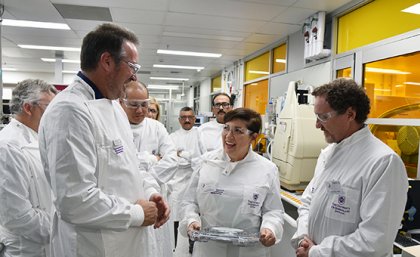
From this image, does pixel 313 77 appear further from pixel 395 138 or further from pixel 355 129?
pixel 355 129

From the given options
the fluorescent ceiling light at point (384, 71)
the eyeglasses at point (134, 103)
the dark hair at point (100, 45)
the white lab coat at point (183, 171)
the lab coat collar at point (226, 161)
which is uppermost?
the fluorescent ceiling light at point (384, 71)

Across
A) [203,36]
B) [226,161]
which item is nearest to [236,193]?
[226,161]

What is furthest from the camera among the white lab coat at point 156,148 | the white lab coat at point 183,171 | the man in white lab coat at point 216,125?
the white lab coat at point 183,171

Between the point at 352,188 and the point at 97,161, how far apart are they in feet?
3.40

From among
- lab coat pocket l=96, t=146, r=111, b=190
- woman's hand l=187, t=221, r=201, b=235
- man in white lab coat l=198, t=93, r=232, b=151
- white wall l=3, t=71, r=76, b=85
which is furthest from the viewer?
white wall l=3, t=71, r=76, b=85

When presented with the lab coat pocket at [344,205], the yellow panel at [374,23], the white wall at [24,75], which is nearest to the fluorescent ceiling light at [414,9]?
the yellow panel at [374,23]

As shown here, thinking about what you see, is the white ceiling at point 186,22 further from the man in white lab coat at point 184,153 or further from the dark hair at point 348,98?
the dark hair at point 348,98

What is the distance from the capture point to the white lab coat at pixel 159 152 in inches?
90.2

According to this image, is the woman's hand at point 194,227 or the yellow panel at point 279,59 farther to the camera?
the yellow panel at point 279,59

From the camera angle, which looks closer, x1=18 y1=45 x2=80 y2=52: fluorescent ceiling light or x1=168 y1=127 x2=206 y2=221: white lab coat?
x1=168 y1=127 x2=206 y2=221: white lab coat

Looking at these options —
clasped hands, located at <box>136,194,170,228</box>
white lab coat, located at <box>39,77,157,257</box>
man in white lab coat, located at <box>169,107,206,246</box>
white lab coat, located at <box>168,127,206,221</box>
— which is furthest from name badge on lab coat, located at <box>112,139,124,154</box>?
white lab coat, located at <box>168,127,206,221</box>

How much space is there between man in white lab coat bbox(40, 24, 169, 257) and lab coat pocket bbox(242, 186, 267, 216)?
528mm

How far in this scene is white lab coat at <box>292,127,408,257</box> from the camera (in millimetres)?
1150

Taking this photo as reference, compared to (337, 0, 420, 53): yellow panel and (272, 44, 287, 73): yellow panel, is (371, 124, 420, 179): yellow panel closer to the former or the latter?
(337, 0, 420, 53): yellow panel
